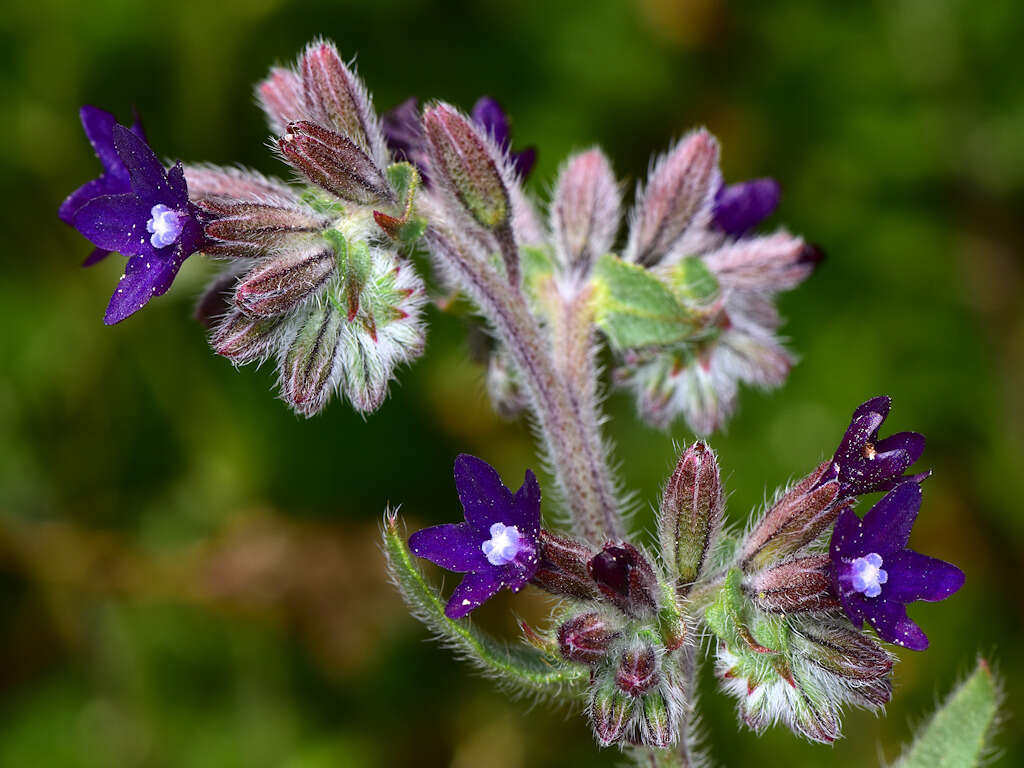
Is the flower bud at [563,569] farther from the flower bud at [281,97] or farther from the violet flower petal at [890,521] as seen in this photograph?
the flower bud at [281,97]

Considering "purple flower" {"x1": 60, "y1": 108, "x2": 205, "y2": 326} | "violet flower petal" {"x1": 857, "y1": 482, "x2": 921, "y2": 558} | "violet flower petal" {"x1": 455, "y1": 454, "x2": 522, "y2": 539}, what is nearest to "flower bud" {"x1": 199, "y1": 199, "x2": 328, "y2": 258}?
"purple flower" {"x1": 60, "y1": 108, "x2": 205, "y2": 326}

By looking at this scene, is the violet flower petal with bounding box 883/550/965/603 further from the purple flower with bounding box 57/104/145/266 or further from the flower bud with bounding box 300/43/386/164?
the purple flower with bounding box 57/104/145/266

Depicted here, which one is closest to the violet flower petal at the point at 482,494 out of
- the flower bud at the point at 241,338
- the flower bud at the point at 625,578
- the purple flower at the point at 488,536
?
the purple flower at the point at 488,536

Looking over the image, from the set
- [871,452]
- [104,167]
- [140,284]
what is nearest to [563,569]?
[871,452]

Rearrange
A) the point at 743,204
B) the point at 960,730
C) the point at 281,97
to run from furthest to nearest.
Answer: the point at 743,204 < the point at 281,97 < the point at 960,730

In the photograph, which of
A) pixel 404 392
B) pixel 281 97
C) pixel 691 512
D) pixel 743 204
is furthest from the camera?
pixel 404 392

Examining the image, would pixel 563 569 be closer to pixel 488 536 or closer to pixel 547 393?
pixel 488 536
